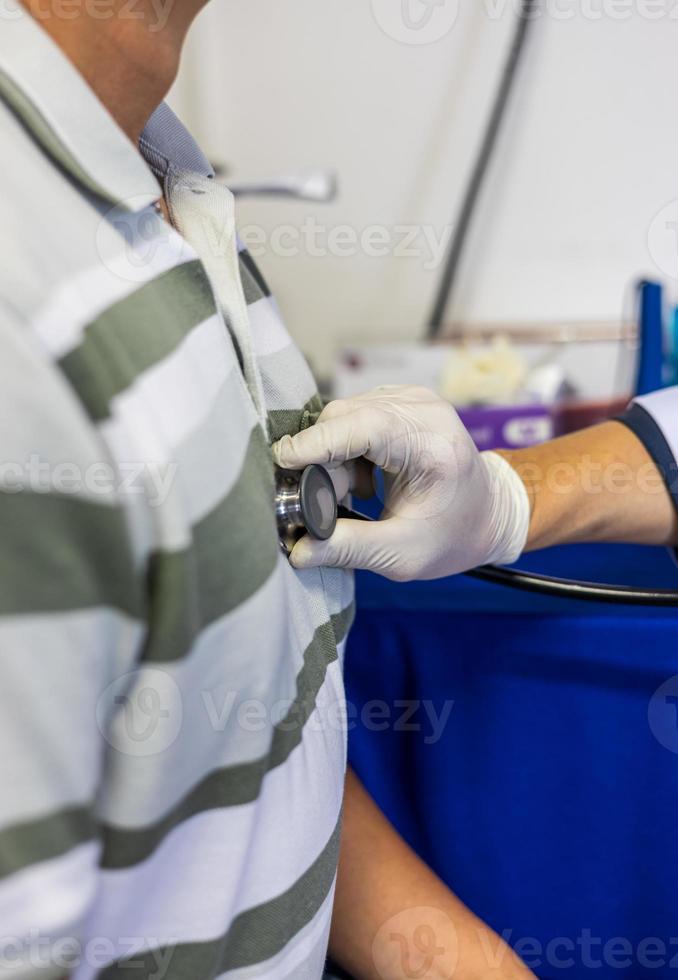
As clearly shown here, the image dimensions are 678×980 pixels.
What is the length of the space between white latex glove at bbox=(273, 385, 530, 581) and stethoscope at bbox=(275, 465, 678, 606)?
1 centimetres

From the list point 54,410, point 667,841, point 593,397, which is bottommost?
Answer: point 593,397

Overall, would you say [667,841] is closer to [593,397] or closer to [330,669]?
[330,669]

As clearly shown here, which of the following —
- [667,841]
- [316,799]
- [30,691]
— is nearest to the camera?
[30,691]

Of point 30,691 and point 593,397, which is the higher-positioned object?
point 30,691

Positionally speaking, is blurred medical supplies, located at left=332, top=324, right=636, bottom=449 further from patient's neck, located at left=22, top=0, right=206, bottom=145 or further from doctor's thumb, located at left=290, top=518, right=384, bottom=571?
patient's neck, located at left=22, top=0, right=206, bottom=145

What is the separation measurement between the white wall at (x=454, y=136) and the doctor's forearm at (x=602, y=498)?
119cm

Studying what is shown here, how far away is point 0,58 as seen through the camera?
42cm

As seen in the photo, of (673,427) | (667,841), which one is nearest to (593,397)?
(673,427)

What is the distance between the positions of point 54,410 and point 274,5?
174cm

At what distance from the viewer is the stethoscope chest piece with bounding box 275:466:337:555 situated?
20.7 inches

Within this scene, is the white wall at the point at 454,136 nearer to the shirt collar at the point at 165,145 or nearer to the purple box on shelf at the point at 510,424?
the purple box on shelf at the point at 510,424

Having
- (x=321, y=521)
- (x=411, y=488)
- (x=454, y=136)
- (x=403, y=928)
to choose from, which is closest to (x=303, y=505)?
(x=321, y=521)

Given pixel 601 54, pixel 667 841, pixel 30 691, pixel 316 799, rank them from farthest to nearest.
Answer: pixel 601 54 → pixel 667 841 → pixel 316 799 → pixel 30 691

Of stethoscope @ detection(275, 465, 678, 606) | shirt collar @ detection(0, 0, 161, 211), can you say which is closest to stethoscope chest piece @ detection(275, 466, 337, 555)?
stethoscope @ detection(275, 465, 678, 606)
